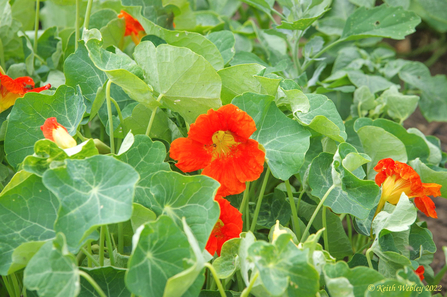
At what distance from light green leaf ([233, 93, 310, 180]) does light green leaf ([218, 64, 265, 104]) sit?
6cm

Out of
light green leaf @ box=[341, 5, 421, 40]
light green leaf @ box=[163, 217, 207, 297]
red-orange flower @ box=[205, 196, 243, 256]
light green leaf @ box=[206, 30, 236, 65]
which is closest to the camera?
light green leaf @ box=[163, 217, 207, 297]

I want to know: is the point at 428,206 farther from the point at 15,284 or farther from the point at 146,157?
the point at 15,284

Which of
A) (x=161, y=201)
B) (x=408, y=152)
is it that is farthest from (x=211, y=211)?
(x=408, y=152)

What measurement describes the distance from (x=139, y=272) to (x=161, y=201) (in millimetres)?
137

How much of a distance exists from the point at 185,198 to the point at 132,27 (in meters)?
0.65

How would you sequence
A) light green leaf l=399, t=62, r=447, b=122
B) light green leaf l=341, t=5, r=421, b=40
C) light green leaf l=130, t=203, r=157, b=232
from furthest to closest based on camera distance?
light green leaf l=399, t=62, r=447, b=122, light green leaf l=341, t=5, r=421, b=40, light green leaf l=130, t=203, r=157, b=232

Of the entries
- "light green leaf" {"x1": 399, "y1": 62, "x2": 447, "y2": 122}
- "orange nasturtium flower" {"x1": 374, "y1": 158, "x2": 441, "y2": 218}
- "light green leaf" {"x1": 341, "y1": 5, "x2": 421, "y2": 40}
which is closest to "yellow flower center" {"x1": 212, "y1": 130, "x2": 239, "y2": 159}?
"orange nasturtium flower" {"x1": 374, "y1": 158, "x2": 441, "y2": 218}

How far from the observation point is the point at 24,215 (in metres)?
0.67

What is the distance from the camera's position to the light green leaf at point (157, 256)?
59cm

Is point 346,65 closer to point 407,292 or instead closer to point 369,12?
point 369,12

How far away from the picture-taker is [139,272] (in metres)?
0.59

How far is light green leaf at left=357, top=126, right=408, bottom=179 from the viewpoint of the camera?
0.91m

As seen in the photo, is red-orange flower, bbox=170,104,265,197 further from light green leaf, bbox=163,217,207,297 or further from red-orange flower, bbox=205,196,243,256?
light green leaf, bbox=163,217,207,297

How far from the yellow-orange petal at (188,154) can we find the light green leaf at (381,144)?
1.30 feet
